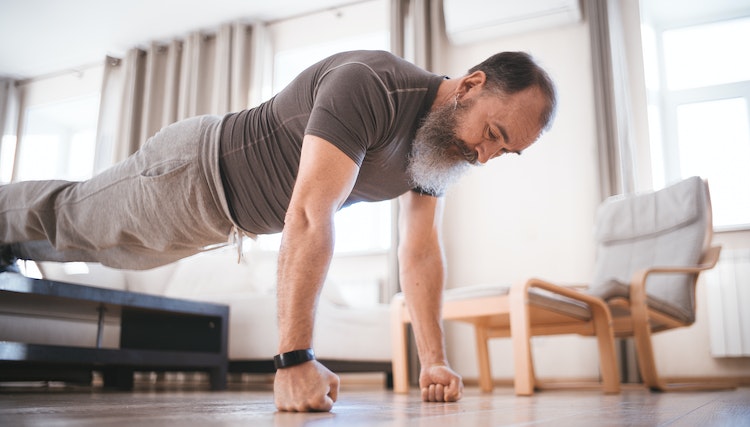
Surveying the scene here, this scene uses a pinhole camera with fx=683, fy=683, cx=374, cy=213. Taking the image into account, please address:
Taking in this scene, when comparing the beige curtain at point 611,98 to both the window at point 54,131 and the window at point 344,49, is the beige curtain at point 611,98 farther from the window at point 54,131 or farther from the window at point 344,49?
the window at point 54,131

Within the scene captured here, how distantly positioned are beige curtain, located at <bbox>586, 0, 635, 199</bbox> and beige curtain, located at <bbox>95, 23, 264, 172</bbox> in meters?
2.62

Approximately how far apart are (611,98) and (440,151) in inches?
114

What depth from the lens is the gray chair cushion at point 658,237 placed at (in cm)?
319

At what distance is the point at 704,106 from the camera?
4.40 meters

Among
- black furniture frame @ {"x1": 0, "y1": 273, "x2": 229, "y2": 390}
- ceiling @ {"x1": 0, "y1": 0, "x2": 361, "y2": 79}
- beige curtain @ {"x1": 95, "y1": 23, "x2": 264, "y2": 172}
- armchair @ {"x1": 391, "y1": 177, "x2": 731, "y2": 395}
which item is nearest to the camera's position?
black furniture frame @ {"x1": 0, "y1": 273, "x2": 229, "y2": 390}

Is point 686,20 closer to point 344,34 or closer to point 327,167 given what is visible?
point 344,34

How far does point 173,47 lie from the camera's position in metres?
5.88

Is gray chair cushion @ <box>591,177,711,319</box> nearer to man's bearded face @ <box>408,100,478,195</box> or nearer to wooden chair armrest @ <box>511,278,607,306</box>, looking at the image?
wooden chair armrest @ <box>511,278,607,306</box>

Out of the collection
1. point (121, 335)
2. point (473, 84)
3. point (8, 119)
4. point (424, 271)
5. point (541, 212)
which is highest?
point (8, 119)

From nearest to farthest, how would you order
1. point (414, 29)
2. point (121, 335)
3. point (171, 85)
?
1. point (121, 335)
2. point (414, 29)
3. point (171, 85)

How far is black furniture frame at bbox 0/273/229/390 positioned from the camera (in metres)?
2.47

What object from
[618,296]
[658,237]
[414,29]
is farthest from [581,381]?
[414,29]

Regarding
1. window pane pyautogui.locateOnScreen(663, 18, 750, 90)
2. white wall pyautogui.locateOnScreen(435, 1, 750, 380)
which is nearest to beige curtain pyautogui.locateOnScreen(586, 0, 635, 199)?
white wall pyautogui.locateOnScreen(435, 1, 750, 380)

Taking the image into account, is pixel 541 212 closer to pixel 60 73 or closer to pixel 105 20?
pixel 105 20
